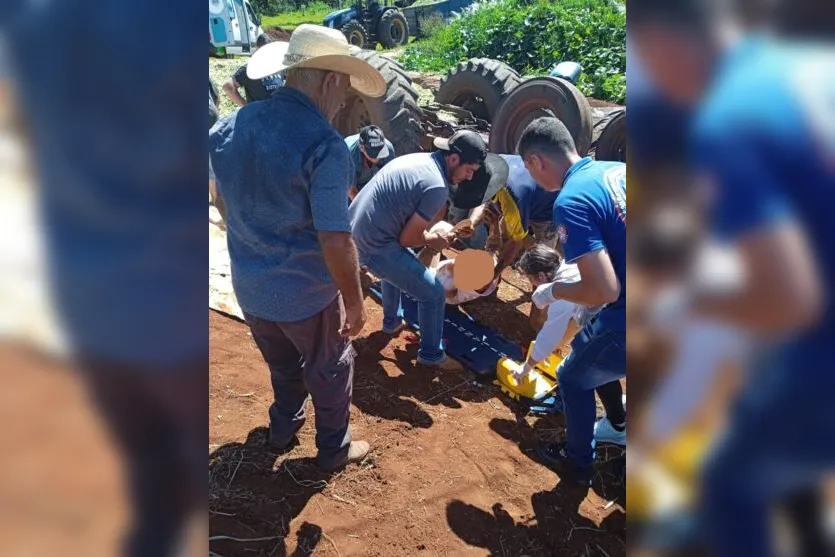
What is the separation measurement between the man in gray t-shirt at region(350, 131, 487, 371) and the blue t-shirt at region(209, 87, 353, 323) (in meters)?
1.19

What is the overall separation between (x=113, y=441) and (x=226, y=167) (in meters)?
1.84

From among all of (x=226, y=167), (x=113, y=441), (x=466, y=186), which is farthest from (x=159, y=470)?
(x=466, y=186)

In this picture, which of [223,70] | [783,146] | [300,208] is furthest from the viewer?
[223,70]

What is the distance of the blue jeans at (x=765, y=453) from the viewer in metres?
0.57

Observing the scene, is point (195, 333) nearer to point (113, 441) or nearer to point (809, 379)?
point (113, 441)

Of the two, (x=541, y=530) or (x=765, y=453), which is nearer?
(x=765, y=453)

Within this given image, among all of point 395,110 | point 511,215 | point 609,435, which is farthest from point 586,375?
point 395,110

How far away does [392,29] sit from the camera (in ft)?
66.7

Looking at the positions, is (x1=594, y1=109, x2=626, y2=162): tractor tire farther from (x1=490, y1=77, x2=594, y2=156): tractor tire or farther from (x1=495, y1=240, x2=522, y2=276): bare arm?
(x1=495, y1=240, x2=522, y2=276): bare arm

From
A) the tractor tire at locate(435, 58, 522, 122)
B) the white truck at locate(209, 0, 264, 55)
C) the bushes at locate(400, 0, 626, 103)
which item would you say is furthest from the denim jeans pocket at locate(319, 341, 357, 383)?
the white truck at locate(209, 0, 264, 55)

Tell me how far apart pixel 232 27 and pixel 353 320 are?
1593cm

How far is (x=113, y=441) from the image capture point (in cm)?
75

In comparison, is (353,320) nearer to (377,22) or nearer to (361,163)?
(361,163)

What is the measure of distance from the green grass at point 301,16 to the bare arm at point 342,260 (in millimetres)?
28767
